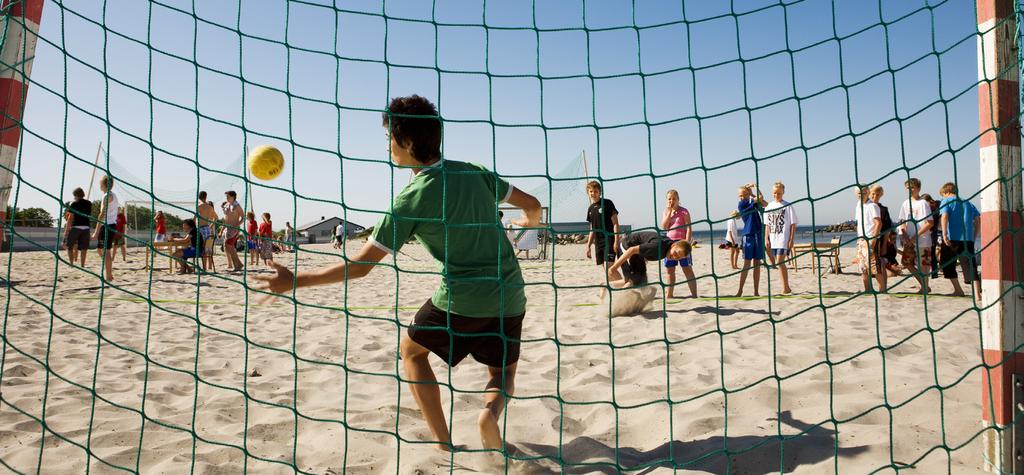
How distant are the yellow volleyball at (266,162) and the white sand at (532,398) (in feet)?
5.67

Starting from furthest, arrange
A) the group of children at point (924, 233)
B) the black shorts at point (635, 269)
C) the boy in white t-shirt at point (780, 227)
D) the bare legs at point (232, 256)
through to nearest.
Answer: the bare legs at point (232, 256)
the boy in white t-shirt at point (780, 227)
the group of children at point (924, 233)
the black shorts at point (635, 269)

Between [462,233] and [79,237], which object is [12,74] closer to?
[462,233]

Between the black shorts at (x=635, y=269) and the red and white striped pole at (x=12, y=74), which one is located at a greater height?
the red and white striped pole at (x=12, y=74)

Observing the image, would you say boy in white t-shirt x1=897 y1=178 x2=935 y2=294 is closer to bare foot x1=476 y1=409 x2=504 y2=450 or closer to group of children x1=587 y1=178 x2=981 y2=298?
group of children x1=587 y1=178 x2=981 y2=298

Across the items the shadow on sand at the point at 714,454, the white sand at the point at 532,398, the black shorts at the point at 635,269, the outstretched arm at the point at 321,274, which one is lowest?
the shadow on sand at the point at 714,454

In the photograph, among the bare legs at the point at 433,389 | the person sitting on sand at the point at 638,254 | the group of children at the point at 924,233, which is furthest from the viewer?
the group of children at the point at 924,233

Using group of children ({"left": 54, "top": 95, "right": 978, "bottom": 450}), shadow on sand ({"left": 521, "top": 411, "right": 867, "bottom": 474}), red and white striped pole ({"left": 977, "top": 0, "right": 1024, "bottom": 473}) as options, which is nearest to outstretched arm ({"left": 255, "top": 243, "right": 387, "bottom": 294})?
group of children ({"left": 54, "top": 95, "right": 978, "bottom": 450})

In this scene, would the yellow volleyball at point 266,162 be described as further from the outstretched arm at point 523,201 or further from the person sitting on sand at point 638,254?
the outstretched arm at point 523,201

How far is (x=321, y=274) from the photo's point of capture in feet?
6.08

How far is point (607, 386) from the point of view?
2910mm

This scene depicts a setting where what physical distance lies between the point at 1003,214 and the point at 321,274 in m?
2.09

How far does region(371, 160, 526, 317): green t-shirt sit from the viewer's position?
2000 mm

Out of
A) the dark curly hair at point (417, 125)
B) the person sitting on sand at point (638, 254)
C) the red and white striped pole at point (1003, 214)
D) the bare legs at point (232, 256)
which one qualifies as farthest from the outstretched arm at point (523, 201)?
the bare legs at point (232, 256)

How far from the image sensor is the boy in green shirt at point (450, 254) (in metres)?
2.00
